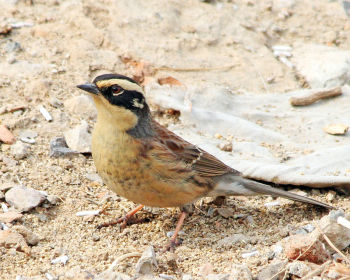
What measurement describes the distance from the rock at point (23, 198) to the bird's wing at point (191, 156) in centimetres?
137

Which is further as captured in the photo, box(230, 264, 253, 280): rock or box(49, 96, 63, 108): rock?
box(49, 96, 63, 108): rock

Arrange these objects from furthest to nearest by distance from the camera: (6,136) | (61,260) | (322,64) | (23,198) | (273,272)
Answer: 1. (322,64)
2. (6,136)
3. (23,198)
4. (61,260)
5. (273,272)

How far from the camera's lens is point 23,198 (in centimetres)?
642

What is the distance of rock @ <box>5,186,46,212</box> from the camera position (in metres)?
6.36

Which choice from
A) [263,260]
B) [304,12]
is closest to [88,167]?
[263,260]

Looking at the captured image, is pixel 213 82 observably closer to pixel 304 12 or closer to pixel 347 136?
pixel 347 136

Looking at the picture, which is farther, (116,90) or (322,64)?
(322,64)

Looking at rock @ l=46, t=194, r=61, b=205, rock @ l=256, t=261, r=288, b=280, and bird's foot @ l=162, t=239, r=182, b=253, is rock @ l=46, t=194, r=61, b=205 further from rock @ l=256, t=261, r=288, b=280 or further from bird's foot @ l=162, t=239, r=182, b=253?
rock @ l=256, t=261, r=288, b=280

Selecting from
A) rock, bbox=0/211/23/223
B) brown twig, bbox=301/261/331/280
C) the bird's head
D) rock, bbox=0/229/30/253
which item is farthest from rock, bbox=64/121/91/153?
brown twig, bbox=301/261/331/280

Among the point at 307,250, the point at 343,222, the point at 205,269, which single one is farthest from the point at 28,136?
the point at 343,222

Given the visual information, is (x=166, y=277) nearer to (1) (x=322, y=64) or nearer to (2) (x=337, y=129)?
(2) (x=337, y=129)

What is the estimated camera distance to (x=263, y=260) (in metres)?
5.62

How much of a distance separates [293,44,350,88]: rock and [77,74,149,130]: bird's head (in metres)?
3.85

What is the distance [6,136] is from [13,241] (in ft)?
6.40
